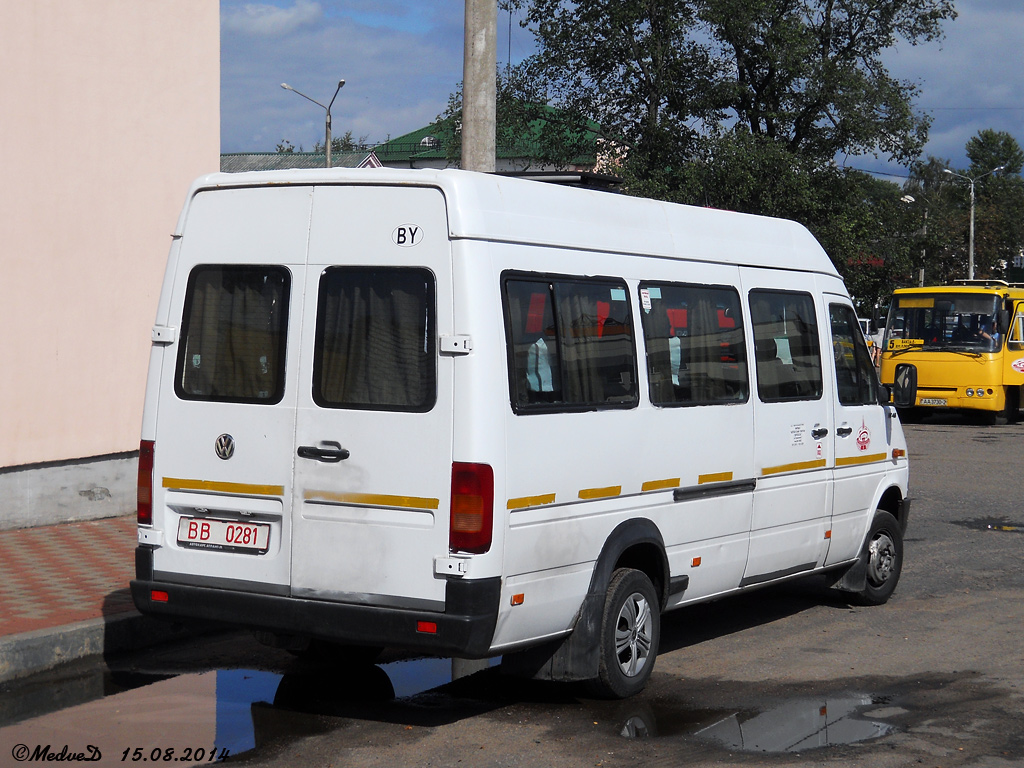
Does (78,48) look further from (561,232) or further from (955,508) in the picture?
(955,508)

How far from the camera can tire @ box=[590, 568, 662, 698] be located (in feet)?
19.7

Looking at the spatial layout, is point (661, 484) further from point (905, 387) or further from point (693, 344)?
point (905, 387)

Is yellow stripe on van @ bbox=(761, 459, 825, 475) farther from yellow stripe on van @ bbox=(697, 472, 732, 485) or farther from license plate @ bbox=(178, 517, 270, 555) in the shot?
license plate @ bbox=(178, 517, 270, 555)

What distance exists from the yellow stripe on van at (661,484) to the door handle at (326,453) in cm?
161

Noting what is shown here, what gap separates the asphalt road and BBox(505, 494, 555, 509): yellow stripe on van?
1.06 meters

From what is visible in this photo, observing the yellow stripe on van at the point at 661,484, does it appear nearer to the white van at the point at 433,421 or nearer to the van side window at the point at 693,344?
the white van at the point at 433,421

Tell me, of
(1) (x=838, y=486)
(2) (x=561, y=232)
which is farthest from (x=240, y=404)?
(1) (x=838, y=486)

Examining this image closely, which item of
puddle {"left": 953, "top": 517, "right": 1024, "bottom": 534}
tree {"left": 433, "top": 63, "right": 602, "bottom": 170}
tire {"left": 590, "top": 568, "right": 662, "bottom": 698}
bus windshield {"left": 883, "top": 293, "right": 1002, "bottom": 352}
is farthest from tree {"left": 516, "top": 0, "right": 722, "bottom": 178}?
tire {"left": 590, "top": 568, "right": 662, "bottom": 698}

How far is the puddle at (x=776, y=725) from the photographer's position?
18.2ft

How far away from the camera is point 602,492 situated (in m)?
5.99

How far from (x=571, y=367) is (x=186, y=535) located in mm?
1983

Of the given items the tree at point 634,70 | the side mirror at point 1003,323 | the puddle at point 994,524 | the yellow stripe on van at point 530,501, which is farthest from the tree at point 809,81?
the yellow stripe on van at point 530,501

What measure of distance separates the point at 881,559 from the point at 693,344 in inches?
115

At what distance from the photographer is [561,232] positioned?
19.6 ft
